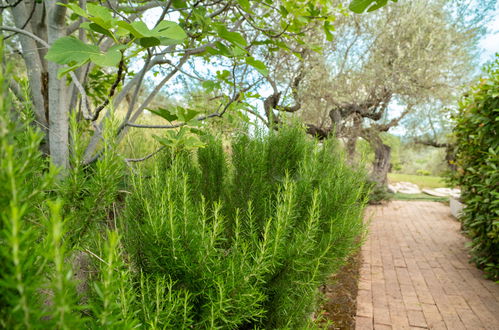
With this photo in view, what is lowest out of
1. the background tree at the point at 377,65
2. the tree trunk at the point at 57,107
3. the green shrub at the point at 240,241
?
the green shrub at the point at 240,241

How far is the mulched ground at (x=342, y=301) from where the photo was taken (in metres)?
2.92

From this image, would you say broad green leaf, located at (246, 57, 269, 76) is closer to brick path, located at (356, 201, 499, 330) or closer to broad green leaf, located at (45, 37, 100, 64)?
broad green leaf, located at (45, 37, 100, 64)

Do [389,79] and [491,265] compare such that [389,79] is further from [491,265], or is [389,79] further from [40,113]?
[40,113]

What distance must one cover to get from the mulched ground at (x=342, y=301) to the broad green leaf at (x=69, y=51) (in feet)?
7.89

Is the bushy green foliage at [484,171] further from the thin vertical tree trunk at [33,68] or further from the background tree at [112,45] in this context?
the thin vertical tree trunk at [33,68]

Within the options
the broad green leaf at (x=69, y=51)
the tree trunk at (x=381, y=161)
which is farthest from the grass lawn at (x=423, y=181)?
the broad green leaf at (x=69, y=51)

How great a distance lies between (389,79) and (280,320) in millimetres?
9372

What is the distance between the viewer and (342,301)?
3426mm

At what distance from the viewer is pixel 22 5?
2373 mm

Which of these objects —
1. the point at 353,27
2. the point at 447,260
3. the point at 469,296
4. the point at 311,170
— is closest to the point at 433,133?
the point at 353,27

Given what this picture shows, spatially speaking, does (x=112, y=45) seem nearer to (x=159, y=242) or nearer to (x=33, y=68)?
(x=33, y=68)

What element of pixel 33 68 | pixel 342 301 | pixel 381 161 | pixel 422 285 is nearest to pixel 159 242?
pixel 33 68

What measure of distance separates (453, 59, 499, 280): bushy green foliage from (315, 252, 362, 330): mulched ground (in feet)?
6.24

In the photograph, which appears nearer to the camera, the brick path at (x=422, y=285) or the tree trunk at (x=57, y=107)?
the tree trunk at (x=57, y=107)
